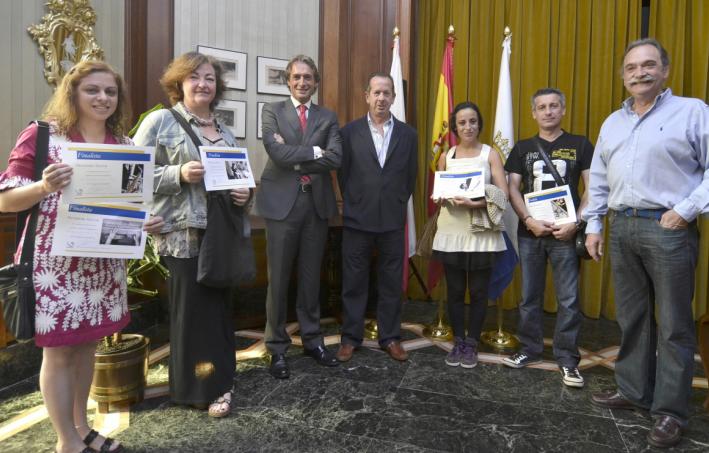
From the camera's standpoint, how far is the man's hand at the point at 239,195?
1984 millimetres

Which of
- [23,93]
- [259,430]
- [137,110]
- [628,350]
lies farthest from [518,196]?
Result: [23,93]

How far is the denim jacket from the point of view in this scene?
A: 74.7 inches

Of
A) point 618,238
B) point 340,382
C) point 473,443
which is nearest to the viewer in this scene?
point 473,443

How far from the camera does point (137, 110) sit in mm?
3193

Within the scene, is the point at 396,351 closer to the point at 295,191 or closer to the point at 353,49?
the point at 295,191

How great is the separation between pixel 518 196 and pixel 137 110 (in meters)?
2.53

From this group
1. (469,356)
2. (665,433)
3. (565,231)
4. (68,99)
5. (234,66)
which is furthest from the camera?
(234,66)

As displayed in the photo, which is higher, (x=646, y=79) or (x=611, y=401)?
(x=646, y=79)

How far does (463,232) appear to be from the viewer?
2633mm

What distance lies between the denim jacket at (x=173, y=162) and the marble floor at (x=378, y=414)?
0.86 m

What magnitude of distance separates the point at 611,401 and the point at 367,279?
4.49 ft

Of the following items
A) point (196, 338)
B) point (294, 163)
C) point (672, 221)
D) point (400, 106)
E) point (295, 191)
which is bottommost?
point (196, 338)

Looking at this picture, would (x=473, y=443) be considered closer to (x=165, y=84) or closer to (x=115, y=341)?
(x=115, y=341)

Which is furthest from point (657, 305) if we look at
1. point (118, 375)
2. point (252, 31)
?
point (252, 31)
